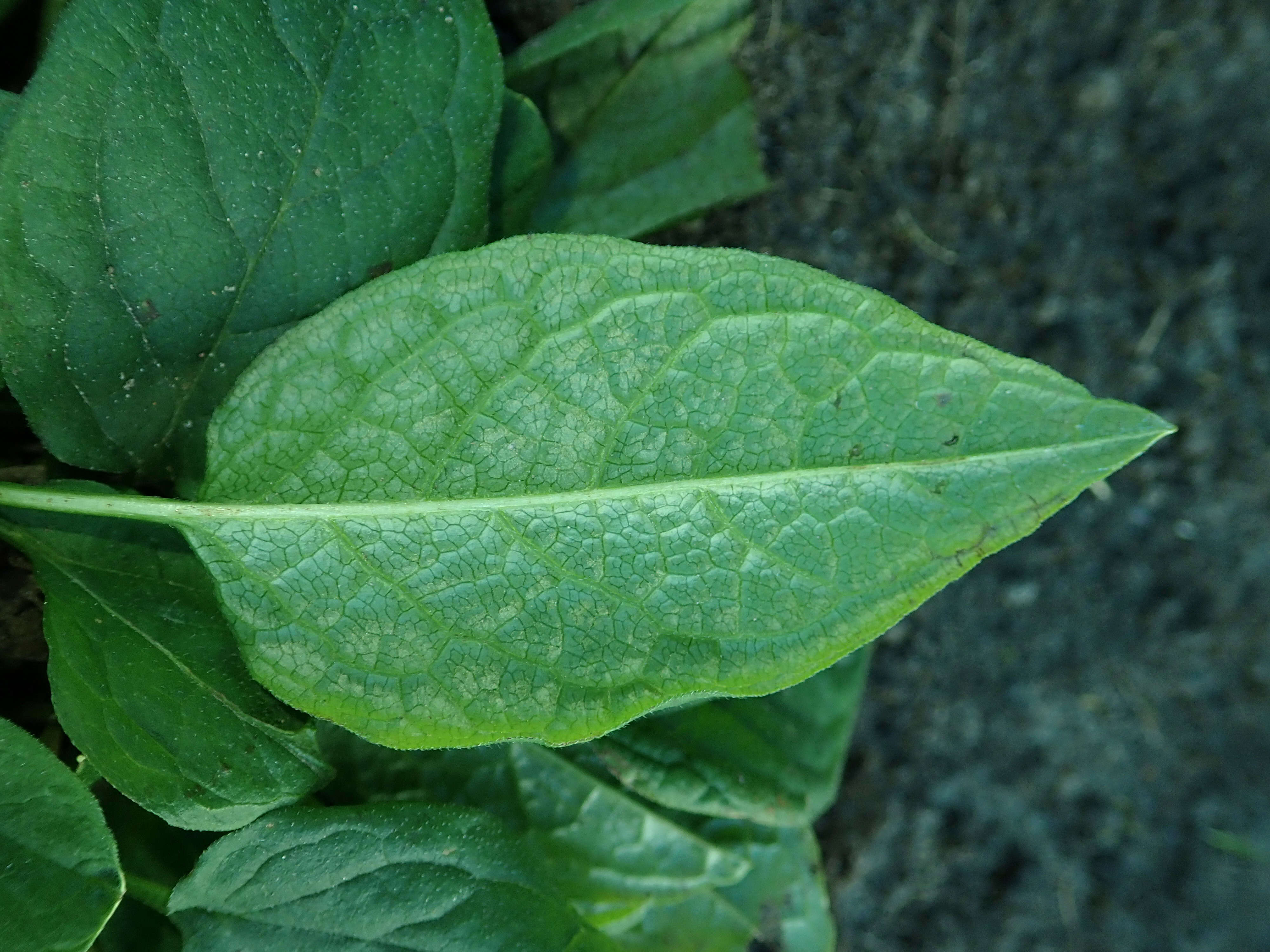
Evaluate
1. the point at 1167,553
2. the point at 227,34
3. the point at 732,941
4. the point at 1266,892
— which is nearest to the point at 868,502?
the point at 227,34

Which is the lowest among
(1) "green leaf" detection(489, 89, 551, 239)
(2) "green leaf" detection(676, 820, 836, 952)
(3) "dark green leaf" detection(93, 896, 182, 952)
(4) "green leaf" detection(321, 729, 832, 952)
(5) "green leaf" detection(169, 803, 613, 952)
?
(2) "green leaf" detection(676, 820, 836, 952)

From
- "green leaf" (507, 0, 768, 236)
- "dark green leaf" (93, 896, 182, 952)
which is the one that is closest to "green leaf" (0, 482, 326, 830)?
"dark green leaf" (93, 896, 182, 952)

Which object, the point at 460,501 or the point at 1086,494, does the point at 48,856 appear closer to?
the point at 460,501

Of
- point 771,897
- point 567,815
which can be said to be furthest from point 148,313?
point 771,897

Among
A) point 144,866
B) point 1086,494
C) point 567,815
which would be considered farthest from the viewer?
point 1086,494

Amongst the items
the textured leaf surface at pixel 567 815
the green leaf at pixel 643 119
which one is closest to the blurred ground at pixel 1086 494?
the green leaf at pixel 643 119

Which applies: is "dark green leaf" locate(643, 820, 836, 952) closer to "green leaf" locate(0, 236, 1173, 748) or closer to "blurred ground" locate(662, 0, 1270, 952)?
"blurred ground" locate(662, 0, 1270, 952)
